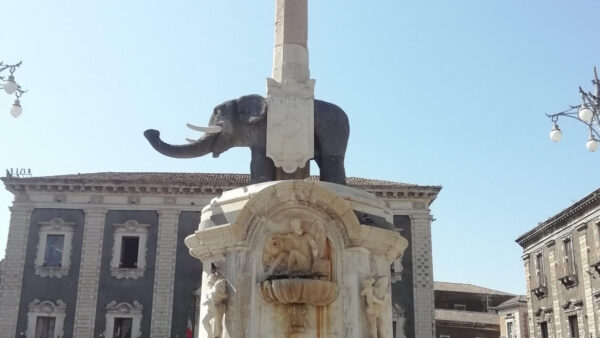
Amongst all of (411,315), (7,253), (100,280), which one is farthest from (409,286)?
(7,253)

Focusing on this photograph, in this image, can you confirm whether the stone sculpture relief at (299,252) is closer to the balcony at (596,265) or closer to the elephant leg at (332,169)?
the elephant leg at (332,169)

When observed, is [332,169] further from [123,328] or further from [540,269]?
[540,269]

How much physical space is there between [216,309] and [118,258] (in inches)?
1051

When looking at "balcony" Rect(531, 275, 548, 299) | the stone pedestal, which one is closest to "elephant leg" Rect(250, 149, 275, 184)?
the stone pedestal

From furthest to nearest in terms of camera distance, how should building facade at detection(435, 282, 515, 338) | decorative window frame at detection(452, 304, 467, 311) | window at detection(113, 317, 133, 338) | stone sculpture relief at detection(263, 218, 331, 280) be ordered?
1. decorative window frame at detection(452, 304, 467, 311)
2. building facade at detection(435, 282, 515, 338)
3. window at detection(113, 317, 133, 338)
4. stone sculpture relief at detection(263, 218, 331, 280)

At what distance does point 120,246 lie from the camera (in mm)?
33062

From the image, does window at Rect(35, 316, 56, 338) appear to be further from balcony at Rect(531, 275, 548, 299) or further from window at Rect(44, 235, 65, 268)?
balcony at Rect(531, 275, 548, 299)

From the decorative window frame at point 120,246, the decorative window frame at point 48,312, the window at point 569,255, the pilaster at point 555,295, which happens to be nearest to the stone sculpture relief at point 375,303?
the window at point 569,255

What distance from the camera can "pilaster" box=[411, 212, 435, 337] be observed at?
32431 mm

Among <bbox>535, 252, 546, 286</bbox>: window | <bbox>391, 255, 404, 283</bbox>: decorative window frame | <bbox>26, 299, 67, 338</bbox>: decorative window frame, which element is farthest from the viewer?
<bbox>535, 252, 546, 286</bbox>: window

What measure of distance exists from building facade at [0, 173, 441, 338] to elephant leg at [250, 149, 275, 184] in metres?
24.4

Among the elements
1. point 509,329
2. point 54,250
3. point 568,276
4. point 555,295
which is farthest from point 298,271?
point 509,329

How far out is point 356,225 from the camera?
7.68 m

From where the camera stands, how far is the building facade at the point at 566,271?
94.8 ft
